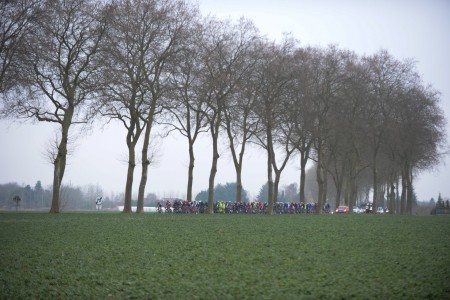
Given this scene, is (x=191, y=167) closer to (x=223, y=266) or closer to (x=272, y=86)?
(x=272, y=86)

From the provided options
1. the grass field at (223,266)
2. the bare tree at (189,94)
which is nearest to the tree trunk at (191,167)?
the bare tree at (189,94)

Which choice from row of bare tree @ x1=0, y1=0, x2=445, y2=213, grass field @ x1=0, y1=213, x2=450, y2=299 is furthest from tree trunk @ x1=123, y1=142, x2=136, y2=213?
grass field @ x1=0, y1=213, x2=450, y2=299

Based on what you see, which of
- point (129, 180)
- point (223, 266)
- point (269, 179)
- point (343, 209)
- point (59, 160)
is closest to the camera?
point (223, 266)

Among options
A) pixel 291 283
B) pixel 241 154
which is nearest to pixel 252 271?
pixel 291 283

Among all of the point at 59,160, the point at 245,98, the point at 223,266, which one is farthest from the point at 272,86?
the point at 223,266

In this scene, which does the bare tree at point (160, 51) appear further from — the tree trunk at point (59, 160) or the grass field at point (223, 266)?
the grass field at point (223, 266)

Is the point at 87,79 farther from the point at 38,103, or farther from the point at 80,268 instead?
the point at 80,268

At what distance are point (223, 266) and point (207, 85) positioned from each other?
124ft

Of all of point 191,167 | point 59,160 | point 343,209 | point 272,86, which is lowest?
point 343,209

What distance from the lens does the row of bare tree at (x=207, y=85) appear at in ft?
138

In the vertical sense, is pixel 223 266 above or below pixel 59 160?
below

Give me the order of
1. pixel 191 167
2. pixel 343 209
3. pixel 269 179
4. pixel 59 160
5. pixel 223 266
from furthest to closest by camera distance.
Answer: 1. pixel 343 209
2. pixel 269 179
3. pixel 191 167
4. pixel 59 160
5. pixel 223 266

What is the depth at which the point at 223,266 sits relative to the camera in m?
14.5

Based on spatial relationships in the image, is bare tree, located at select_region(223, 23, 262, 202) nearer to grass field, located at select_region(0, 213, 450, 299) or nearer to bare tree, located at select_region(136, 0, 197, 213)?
bare tree, located at select_region(136, 0, 197, 213)
